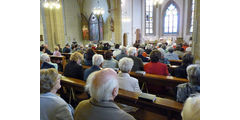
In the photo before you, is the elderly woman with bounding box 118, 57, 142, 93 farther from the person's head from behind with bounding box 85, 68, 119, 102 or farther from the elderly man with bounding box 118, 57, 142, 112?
the person's head from behind with bounding box 85, 68, 119, 102

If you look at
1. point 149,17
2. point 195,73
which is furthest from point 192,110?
point 149,17

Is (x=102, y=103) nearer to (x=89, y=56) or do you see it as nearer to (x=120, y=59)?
(x=120, y=59)

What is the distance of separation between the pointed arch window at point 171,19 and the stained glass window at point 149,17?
1.46 meters

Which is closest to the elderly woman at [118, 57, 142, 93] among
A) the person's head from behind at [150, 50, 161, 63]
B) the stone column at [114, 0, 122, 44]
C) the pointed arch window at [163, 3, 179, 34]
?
the person's head from behind at [150, 50, 161, 63]

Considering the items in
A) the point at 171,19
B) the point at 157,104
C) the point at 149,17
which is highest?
the point at 149,17

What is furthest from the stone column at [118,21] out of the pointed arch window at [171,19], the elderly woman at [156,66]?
the elderly woman at [156,66]

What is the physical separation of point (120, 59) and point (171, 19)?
45.7 feet

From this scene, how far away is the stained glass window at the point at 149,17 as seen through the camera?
15732 mm

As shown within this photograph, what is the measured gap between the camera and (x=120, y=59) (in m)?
3.11

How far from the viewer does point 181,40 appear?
13836mm

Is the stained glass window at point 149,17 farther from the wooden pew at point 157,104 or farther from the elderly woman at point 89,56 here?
the wooden pew at point 157,104
